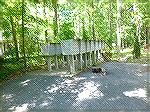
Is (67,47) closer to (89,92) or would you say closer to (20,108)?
(89,92)

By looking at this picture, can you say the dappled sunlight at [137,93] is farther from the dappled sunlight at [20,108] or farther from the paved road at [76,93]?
the dappled sunlight at [20,108]

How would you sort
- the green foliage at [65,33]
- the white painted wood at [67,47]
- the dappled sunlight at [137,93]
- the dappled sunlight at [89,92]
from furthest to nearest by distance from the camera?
the green foliage at [65,33], the white painted wood at [67,47], the dappled sunlight at [89,92], the dappled sunlight at [137,93]

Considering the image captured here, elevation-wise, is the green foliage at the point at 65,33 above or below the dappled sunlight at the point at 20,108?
above

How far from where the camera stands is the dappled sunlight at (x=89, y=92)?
6.09m

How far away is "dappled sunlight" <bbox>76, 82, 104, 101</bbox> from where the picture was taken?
609cm

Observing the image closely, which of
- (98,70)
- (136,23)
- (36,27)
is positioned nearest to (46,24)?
(36,27)

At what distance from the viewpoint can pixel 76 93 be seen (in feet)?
21.1

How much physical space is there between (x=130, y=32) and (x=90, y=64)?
29.1 feet

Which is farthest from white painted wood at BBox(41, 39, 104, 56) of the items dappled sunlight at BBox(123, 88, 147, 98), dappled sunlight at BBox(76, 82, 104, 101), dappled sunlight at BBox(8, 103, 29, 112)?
dappled sunlight at BBox(8, 103, 29, 112)

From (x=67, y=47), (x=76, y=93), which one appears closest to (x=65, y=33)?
(x=67, y=47)

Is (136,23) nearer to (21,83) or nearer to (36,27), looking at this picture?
(36,27)

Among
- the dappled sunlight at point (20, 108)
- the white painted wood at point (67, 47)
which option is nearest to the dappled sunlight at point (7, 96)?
the dappled sunlight at point (20, 108)

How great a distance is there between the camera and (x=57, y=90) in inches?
264

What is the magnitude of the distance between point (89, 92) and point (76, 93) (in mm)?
307
